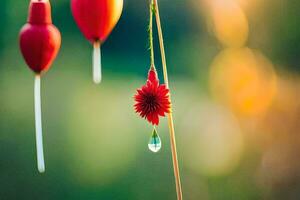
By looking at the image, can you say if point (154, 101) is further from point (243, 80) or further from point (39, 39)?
point (243, 80)

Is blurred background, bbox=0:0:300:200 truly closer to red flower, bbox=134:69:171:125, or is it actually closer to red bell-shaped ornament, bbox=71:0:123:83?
red flower, bbox=134:69:171:125

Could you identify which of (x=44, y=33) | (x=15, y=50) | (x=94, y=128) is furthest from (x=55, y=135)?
(x=44, y=33)

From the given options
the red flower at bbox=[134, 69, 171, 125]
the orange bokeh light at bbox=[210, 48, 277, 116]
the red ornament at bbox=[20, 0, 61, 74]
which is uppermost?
the orange bokeh light at bbox=[210, 48, 277, 116]

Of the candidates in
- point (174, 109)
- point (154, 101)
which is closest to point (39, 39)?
point (154, 101)

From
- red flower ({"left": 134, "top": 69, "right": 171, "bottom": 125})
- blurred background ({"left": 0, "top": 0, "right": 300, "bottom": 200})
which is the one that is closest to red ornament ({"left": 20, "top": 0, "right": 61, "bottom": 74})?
red flower ({"left": 134, "top": 69, "right": 171, "bottom": 125})

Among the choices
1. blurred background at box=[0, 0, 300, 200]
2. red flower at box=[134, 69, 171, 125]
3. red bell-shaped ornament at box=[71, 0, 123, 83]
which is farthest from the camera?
blurred background at box=[0, 0, 300, 200]

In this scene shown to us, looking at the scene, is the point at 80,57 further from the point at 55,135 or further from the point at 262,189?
the point at 262,189

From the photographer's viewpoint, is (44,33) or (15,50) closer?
(44,33)
